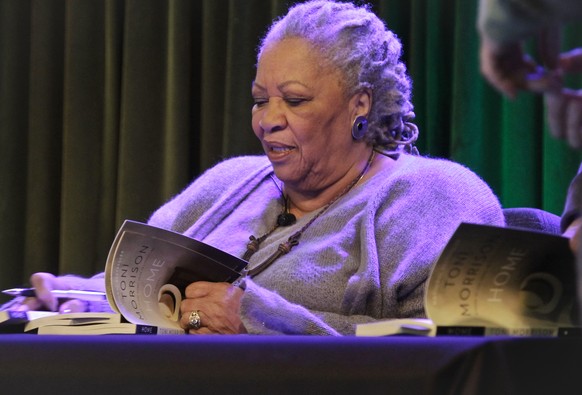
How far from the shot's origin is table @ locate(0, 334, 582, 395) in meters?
0.91

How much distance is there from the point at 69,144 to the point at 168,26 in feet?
1.79

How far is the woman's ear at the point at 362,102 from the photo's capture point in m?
2.09

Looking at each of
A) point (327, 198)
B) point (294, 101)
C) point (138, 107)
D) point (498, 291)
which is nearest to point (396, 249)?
point (327, 198)

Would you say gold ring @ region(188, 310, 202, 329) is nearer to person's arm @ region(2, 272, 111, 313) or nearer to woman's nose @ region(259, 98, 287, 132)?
person's arm @ region(2, 272, 111, 313)

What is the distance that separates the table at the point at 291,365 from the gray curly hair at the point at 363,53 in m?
1.10

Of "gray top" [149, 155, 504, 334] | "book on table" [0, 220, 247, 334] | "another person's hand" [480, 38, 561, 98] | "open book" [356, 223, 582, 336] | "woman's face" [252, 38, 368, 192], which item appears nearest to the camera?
"another person's hand" [480, 38, 561, 98]

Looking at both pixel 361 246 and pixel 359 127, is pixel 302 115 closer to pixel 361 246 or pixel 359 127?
pixel 359 127

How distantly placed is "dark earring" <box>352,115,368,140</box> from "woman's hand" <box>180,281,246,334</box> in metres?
0.48

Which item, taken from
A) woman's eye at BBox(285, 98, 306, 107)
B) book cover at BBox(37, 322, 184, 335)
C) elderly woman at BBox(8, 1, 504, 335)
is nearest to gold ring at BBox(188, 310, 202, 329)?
elderly woman at BBox(8, 1, 504, 335)

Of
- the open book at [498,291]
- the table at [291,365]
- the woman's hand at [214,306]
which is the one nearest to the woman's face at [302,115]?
the woman's hand at [214,306]

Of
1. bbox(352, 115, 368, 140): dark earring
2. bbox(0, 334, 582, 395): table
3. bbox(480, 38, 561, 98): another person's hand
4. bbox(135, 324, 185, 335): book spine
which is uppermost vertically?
bbox(480, 38, 561, 98): another person's hand

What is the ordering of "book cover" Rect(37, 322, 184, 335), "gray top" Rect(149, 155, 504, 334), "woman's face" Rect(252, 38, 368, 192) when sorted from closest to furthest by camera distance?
"book cover" Rect(37, 322, 184, 335)
"gray top" Rect(149, 155, 504, 334)
"woman's face" Rect(252, 38, 368, 192)

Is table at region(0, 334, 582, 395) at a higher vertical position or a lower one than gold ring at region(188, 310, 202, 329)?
higher

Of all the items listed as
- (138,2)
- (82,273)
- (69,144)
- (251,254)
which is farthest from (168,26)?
(251,254)
